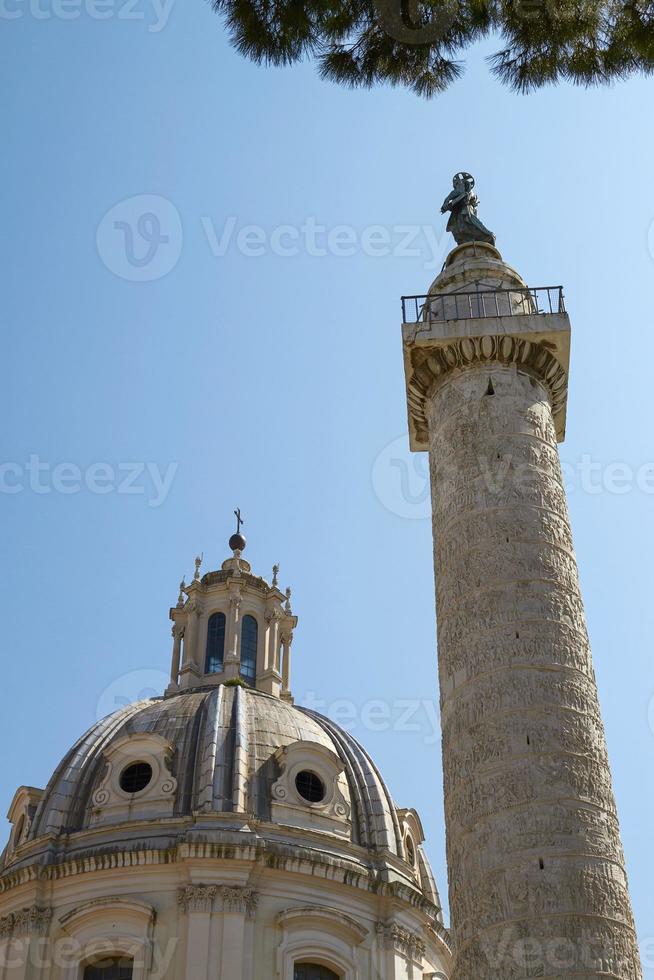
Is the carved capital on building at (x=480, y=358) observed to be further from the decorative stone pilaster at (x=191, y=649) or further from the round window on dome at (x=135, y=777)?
the decorative stone pilaster at (x=191, y=649)

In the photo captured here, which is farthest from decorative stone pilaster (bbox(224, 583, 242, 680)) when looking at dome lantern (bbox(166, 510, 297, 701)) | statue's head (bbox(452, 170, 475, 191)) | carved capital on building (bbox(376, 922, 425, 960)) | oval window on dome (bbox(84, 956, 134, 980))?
statue's head (bbox(452, 170, 475, 191))

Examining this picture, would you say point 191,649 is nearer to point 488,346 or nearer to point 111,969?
point 111,969

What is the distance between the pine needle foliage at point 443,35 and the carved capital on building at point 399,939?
24428mm

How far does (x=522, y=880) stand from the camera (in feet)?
44.8

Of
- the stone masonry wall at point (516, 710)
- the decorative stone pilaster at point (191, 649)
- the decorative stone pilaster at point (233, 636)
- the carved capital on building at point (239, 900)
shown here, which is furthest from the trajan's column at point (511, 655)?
the decorative stone pilaster at point (191, 649)

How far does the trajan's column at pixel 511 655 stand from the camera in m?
13.5

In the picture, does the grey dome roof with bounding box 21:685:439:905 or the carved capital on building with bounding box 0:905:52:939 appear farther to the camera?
the grey dome roof with bounding box 21:685:439:905

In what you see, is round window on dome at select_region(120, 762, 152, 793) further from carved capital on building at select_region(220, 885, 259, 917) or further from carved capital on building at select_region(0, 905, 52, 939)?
carved capital on building at select_region(220, 885, 259, 917)

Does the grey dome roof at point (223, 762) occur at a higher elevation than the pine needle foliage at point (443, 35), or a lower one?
higher

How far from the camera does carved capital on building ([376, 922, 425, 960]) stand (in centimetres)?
3212

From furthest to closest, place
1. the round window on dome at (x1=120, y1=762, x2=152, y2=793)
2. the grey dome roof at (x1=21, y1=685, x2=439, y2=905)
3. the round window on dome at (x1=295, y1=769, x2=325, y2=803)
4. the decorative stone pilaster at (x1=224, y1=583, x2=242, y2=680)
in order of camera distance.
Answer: the decorative stone pilaster at (x1=224, y1=583, x2=242, y2=680) < the round window on dome at (x1=295, y1=769, x2=325, y2=803) < the round window on dome at (x1=120, y1=762, x2=152, y2=793) < the grey dome roof at (x1=21, y1=685, x2=439, y2=905)

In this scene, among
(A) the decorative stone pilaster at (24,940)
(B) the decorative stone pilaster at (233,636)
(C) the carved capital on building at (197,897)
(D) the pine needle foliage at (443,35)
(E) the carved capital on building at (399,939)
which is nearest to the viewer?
(D) the pine needle foliage at (443,35)

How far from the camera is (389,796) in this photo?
122ft

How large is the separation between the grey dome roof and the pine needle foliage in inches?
911
